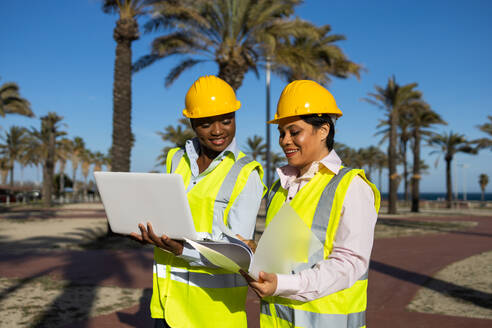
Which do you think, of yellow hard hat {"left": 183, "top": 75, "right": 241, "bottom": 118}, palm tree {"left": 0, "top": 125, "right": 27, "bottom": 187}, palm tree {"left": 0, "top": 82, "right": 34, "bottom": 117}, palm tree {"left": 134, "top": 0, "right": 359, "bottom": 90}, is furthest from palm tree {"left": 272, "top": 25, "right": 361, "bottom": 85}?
palm tree {"left": 0, "top": 125, "right": 27, "bottom": 187}

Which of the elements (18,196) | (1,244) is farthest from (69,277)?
(18,196)

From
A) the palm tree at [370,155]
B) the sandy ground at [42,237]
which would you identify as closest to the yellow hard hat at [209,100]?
the sandy ground at [42,237]

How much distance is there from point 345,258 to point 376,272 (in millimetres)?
7917

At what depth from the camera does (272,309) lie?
1880mm

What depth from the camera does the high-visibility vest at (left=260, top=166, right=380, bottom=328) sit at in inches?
67.1

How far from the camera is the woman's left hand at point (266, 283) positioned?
59.1 inches

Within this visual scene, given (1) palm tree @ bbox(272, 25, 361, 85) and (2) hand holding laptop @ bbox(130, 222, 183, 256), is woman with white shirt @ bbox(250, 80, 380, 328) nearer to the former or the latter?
(2) hand holding laptop @ bbox(130, 222, 183, 256)

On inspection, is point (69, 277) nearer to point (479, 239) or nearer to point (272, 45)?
point (272, 45)

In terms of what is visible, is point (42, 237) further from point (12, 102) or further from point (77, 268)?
point (12, 102)

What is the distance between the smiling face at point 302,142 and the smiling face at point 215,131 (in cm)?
58

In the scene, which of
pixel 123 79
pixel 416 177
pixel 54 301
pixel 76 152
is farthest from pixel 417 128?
pixel 76 152

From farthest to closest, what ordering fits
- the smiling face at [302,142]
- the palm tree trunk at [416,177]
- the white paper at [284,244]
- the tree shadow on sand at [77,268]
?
1. the palm tree trunk at [416,177]
2. the tree shadow on sand at [77,268]
3. the smiling face at [302,142]
4. the white paper at [284,244]

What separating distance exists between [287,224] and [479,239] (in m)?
16.1

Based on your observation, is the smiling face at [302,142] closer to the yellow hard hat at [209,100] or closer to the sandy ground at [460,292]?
the yellow hard hat at [209,100]
